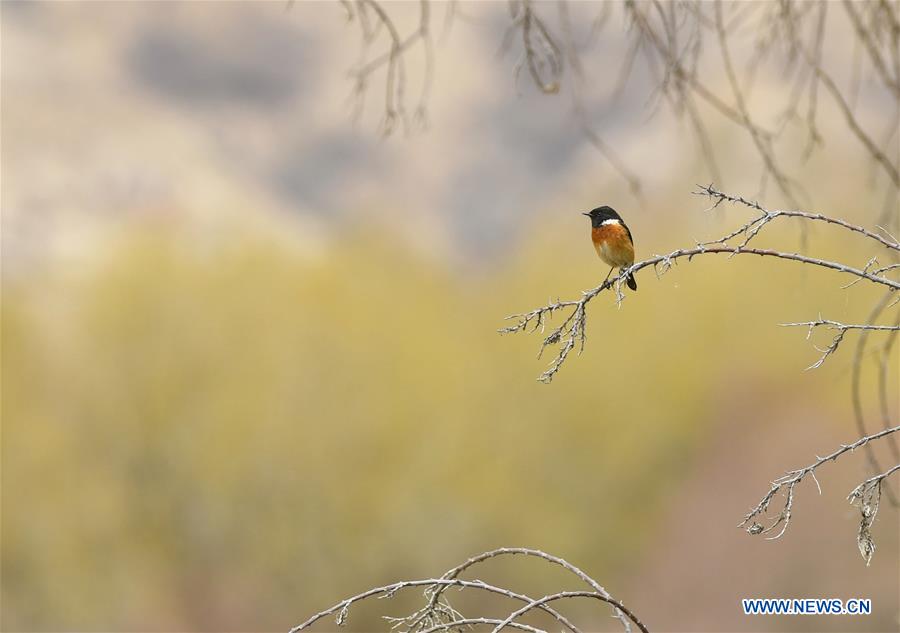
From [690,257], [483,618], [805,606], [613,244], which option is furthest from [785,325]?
[805,606]

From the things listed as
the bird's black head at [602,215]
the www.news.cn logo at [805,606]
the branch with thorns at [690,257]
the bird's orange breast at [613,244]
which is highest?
the bird's black head at [602,215]

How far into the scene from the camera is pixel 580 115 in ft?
5.10

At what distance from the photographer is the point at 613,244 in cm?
166

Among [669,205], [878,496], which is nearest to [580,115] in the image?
[878,496]

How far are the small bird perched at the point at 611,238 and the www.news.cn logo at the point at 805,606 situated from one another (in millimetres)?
815

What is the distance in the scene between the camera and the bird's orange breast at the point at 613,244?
1666 millimetres

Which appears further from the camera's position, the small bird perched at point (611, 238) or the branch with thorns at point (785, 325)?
the small bird perched at point (611, 238)

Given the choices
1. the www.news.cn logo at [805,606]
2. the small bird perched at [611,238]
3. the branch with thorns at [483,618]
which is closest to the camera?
the branch with thorns at [483,618]

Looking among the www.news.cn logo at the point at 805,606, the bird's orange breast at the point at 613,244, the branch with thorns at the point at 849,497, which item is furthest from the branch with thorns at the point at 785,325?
the www.news.cn logo at the point at 805,606

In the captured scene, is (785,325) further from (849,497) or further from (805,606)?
(805,606)

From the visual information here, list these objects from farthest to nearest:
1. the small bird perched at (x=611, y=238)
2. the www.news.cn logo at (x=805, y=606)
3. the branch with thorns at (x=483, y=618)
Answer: the www.news.cn logo at (x=805, y=606)
the small bird perched at (x=611, y=238)
the branch with thorns at (x=483, y=618)

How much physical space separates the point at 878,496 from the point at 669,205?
941cm

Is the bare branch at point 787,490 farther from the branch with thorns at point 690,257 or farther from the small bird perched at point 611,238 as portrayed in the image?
the small bird perched at point 611,238

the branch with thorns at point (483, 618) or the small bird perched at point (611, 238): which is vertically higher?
the small bird perched at point (611, 238)
